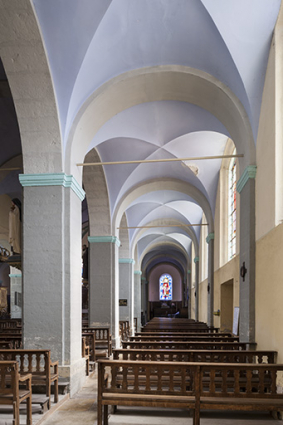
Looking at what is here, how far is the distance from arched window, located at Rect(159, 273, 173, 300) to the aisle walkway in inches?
1438

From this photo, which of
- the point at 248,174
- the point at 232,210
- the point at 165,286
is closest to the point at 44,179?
the point at 248,174

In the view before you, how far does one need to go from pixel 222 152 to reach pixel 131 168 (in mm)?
2647

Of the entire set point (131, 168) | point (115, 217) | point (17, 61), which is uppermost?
point (17, 61)

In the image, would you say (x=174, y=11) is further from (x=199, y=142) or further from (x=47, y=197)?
(x=199, y=142)

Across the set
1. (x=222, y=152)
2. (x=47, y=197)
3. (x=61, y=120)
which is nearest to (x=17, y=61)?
(x=61, y=120)

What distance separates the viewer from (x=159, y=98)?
8711 mm

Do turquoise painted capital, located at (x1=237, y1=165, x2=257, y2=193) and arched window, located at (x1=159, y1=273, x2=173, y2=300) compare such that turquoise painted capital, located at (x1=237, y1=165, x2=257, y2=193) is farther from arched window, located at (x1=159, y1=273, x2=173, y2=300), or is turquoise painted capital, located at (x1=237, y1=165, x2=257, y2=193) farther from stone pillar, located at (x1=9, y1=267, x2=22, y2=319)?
arched window, located at (x1=159, y1=273, x2=173, y2=300)

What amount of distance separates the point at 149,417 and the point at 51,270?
2.83 meters

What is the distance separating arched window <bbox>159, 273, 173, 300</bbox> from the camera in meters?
42.0

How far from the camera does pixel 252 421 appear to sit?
4.89m

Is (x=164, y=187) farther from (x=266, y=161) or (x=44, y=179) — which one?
(x=266, y=161)

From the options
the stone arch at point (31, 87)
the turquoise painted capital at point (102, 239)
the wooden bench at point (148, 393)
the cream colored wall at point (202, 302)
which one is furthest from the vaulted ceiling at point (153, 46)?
the cream colored wall at point (202, 302)

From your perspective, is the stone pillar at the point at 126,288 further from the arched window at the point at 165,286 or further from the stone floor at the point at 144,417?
the arched window at the point at 165,286

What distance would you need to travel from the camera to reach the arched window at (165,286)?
42.0m
